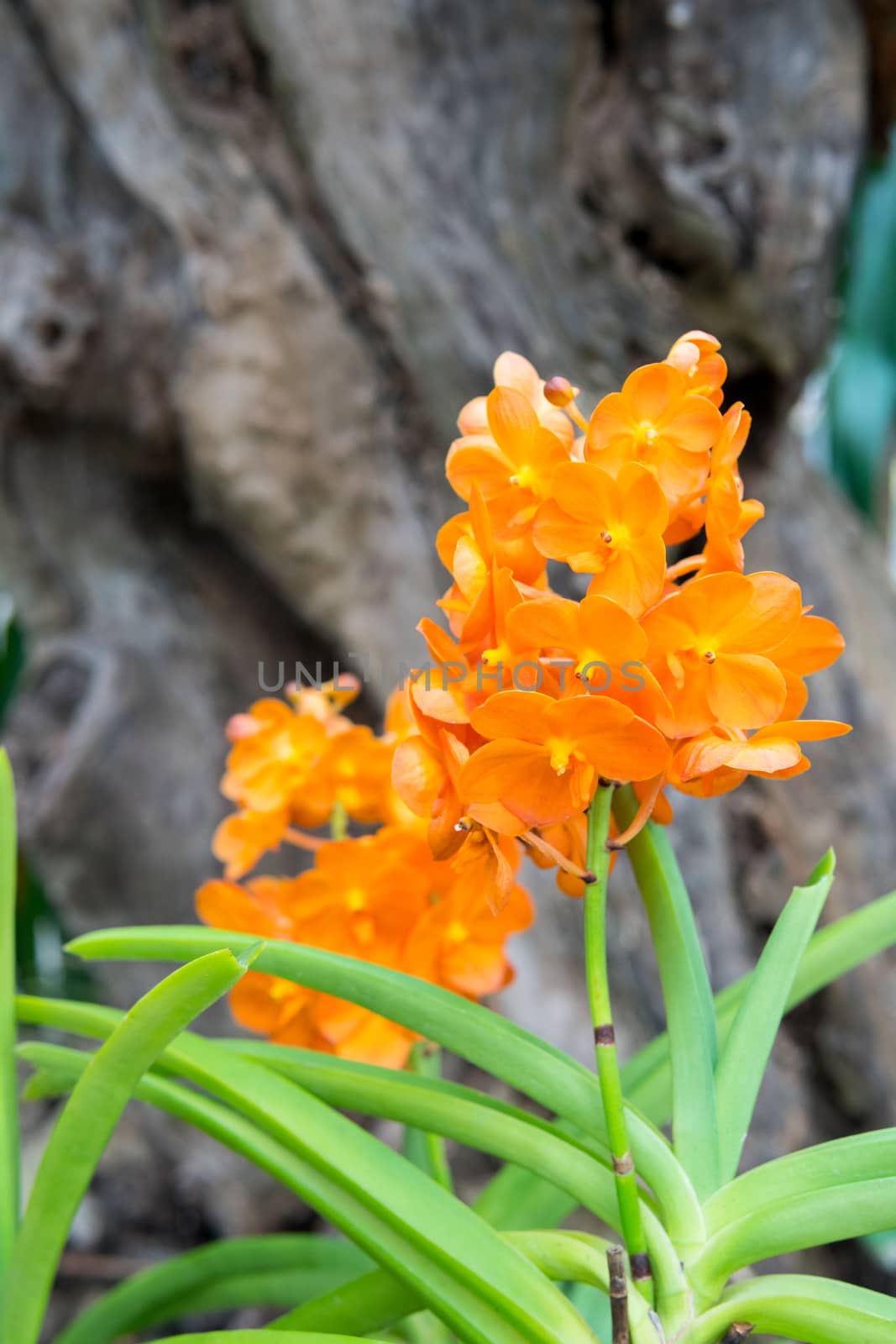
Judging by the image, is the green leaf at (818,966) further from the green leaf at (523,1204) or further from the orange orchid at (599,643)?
the orange orchid at (599,643)

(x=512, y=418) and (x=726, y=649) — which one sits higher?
(x=512, y=418)

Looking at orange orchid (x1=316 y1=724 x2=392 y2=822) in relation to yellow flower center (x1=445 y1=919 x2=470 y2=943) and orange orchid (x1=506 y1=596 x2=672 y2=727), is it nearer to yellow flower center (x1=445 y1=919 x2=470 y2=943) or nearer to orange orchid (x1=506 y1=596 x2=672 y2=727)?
yellow flower center (x1=445 y1=919 x2=470 y2=943)

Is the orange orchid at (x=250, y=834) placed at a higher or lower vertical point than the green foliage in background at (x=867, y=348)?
lower

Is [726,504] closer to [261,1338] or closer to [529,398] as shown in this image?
[529,398]

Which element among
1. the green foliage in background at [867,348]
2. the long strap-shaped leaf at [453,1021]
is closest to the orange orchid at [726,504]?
the long strap-shaped leaf at [453,1021]

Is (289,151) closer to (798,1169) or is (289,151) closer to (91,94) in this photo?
(91,94)

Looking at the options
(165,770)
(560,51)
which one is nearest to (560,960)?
(165,770)

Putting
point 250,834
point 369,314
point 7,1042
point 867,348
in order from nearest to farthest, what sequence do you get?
point 7,1042
point 250,834
point 369,314
point 867,348

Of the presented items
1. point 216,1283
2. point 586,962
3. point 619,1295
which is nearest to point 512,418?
point 586,962
